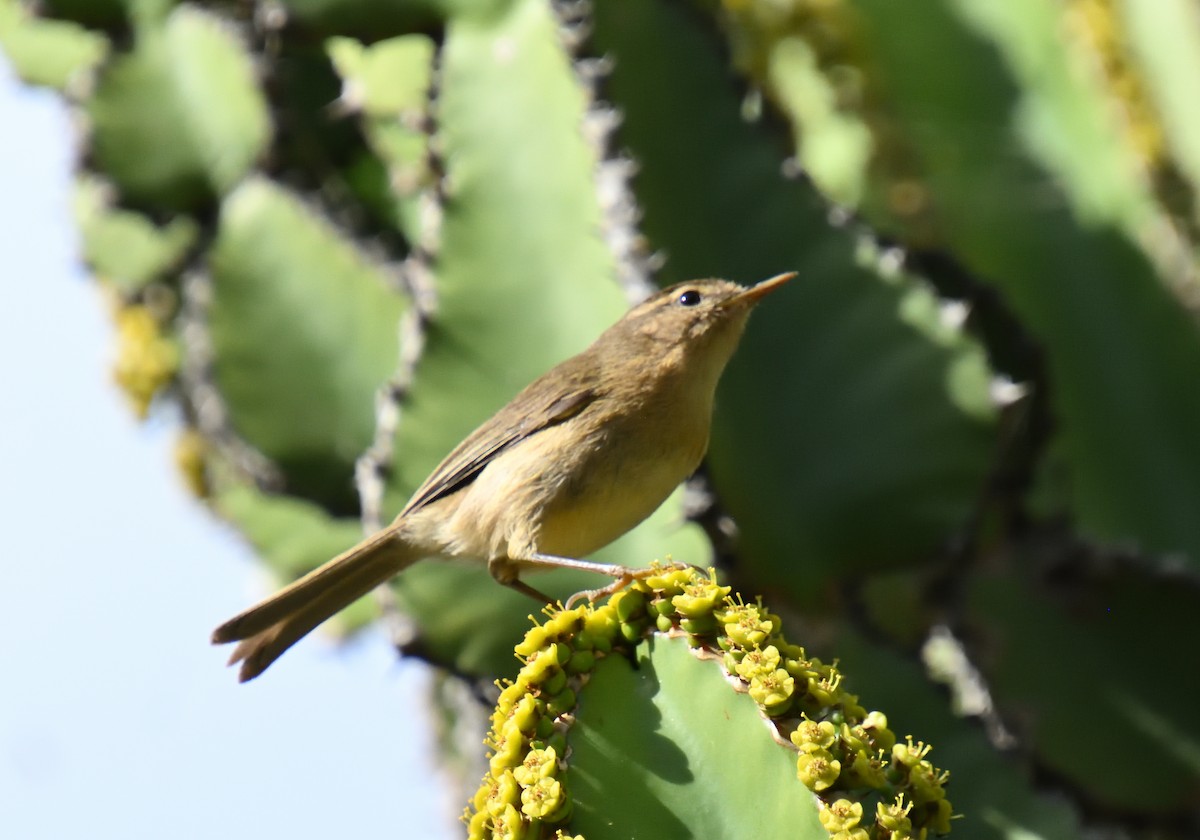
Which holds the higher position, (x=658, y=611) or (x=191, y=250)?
(x=191, y=250)

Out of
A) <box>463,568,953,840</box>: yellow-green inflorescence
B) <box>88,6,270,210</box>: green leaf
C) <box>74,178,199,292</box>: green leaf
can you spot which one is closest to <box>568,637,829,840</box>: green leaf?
<box>463,568,953,840</box>: yellow-green inflorescence

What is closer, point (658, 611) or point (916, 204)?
point (658, 611)

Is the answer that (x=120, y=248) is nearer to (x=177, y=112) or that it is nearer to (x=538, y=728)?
(x=177, y=112)

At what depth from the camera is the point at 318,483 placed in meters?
5.00

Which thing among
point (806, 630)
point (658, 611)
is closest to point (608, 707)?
point (658, 611)

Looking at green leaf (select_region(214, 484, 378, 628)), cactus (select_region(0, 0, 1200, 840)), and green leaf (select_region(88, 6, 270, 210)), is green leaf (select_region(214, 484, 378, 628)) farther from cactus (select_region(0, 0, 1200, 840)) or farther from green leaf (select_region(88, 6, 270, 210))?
green leaf (select_region(88, 6, 270, 210))

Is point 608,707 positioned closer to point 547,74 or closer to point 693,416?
point 693,416

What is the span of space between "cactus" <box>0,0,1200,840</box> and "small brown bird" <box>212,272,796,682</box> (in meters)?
0.14

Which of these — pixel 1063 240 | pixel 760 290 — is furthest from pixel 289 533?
pixel 1063 240

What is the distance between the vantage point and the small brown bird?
3.57m

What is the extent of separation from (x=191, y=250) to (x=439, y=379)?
1926 mm

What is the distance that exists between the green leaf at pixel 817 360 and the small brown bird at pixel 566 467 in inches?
9.9

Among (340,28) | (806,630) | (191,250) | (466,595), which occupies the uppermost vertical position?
(340,28)

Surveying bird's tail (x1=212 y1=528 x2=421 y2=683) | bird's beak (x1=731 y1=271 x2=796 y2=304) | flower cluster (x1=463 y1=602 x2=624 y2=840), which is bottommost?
bird's tail (x1=212 y1=528 x2=421 y2=683)
